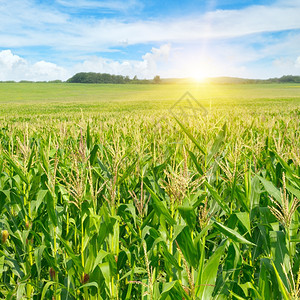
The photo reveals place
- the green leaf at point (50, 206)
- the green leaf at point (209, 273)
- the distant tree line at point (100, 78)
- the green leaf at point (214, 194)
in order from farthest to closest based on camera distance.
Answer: the distant tree line at point (100, 78) → the green leaf at point (50, 206) → the green leaf at point (214, 194) → the green leaf at point (209, 273)

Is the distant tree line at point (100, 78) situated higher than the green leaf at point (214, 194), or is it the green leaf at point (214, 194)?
the distant tree line at point (100, 78)

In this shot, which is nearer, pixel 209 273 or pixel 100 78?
pixel 209 273

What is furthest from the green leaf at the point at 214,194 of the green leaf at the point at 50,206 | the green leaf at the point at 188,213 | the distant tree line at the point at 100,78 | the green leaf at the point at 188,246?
the distant tree line at the point at 100,78

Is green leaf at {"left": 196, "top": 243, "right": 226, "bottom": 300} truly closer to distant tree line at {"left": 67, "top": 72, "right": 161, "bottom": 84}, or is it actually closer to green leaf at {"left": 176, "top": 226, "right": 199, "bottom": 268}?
green leaf at {"left": 176, "top": 226, "right": 199, "bottom": 268}

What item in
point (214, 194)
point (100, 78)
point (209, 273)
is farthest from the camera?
point (100, 78)

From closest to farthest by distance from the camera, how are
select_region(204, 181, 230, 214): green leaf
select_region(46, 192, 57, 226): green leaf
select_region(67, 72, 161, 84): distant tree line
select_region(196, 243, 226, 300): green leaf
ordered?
select_region(196, 243, 226, 300): green leaf → select_region(204, 181, 230, 214): green leaf → select_region(46, 192, 57, 226): green leaf → select_region(67, 72, 161, 84): distant tree line

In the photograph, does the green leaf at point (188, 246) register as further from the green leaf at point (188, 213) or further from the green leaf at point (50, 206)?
the green leaf at point (50, 206)

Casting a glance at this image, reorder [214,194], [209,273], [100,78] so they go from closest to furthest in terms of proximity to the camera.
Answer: [209,273], [214,194], [100,78]

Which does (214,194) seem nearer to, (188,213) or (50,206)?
(188,213)

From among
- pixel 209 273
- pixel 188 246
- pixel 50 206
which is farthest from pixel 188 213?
pixel 50 206

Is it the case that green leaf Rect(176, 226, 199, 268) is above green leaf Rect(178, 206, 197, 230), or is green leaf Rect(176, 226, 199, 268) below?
below

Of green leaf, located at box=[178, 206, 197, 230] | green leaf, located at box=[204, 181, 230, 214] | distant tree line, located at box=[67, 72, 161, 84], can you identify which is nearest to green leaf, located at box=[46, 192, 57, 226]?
green leaf, located at box=[178, 206, 197, 230]

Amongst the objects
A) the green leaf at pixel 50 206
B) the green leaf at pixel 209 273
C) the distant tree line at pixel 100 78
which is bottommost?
the green leaf at pixel 209 273

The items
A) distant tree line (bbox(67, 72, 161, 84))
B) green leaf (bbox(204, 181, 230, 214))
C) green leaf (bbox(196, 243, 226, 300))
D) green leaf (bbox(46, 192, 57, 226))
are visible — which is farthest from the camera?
distant tree line (bbox(67, 72, 161, 84))
